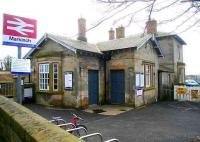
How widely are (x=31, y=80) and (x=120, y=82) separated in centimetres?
719

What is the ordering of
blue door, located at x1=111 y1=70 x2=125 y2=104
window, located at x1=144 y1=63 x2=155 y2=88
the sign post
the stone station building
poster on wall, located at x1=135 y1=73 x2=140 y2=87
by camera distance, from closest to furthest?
the sign post → the stone station building → poster on wall, located at x1=135 y1=73 x2=140 y2=87 → blue door, located at x1=111 y1=70 x2=125 y2=104 → window, located at x1=144 y1=63 x2=155 y2=88

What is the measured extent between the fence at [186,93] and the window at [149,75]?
247 cm

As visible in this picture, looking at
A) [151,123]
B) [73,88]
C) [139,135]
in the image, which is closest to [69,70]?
[73,88]

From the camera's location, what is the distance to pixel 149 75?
19.3m

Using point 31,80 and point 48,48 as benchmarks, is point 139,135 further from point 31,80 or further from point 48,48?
point 31,80

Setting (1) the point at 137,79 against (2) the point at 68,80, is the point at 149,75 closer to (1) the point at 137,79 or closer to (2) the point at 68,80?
(1) the point at 137,79

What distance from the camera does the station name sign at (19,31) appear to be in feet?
18.3

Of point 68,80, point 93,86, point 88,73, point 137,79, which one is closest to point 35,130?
point 68,80

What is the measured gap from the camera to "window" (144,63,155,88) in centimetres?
1877

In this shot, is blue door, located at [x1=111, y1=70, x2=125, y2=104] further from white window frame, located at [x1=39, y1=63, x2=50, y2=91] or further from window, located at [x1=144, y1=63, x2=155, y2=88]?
white window frame, located at [x1=39, y1=63, x2=50, y2=91]

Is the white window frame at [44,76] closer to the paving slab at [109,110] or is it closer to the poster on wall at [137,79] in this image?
the paving slab at [109,110]

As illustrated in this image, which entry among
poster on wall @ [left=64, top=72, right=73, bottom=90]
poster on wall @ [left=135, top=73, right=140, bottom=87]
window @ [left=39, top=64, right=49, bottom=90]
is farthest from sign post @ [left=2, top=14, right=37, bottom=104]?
poster on wall @ [left=135, top=73, right=140, bottom=87]

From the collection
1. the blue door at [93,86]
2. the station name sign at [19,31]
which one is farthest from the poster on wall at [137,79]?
the station name sign at [19,31]

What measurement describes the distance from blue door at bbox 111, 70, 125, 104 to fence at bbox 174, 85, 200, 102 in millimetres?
5923
